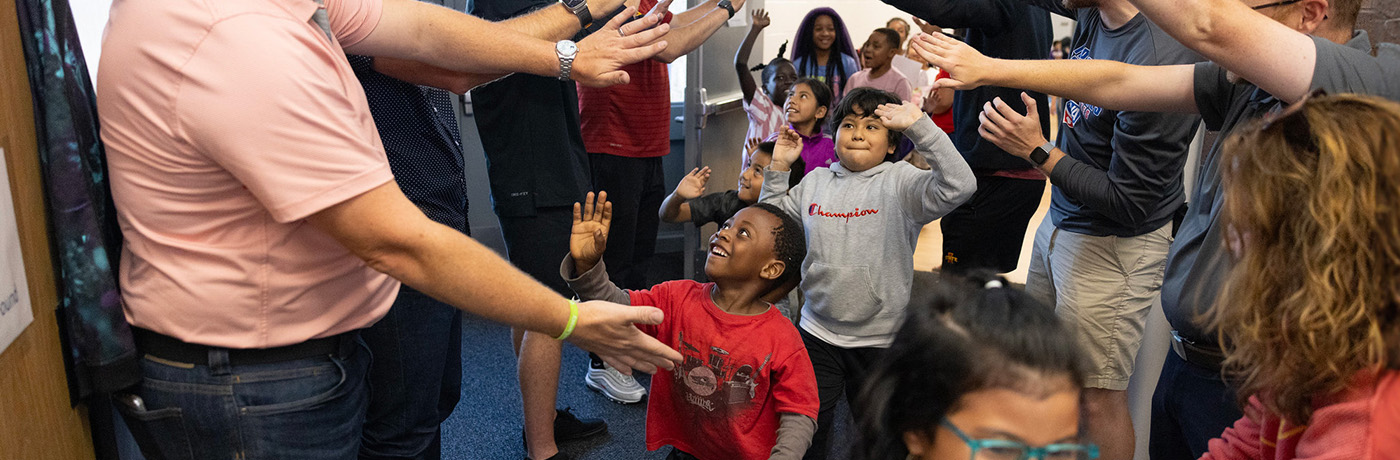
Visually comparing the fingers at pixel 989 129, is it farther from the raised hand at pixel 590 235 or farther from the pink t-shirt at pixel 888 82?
the pink t-shirt at pixel 888 82

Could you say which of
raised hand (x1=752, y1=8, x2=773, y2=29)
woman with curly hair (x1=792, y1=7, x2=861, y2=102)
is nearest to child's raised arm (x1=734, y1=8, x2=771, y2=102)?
raised hand (x1=752, y1=8, x2=773, y2=29)

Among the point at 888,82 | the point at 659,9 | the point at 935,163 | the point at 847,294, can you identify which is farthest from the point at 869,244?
the point at 888,82

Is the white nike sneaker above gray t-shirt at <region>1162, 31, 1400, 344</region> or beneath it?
beneath

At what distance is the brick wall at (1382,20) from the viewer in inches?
70.1

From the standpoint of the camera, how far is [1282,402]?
98 cm

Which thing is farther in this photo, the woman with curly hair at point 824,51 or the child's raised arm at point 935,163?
the woman with curly hair at point 824,51

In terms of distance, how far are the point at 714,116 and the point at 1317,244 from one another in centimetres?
326

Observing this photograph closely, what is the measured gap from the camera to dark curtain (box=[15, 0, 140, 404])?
1.03 metres

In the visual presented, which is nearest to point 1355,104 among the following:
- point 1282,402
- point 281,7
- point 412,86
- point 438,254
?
point 1282,402

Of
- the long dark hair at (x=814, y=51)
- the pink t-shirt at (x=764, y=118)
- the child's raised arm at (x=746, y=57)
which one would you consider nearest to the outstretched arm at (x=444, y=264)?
the pink t-shirt at (x=764, y=118)

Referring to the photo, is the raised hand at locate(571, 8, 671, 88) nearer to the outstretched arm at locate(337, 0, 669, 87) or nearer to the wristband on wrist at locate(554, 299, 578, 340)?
the outstretched arm at locate(337, 0, 669, 87)

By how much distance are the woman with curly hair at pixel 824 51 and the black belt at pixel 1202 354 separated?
300 cm

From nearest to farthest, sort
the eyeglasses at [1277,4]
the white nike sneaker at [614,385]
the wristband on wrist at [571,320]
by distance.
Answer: the wristband on wrist at [571,320]
the eyeglasses at [1277,4]
the white nike sneaker at [614,385]

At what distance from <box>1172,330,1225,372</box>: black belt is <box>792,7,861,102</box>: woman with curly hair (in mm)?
3000
